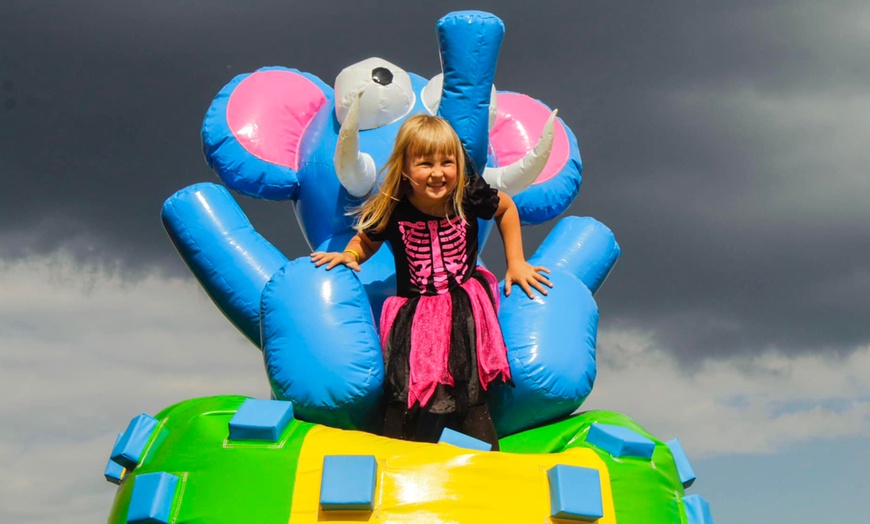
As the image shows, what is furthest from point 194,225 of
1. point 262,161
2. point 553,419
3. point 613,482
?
point 613,482

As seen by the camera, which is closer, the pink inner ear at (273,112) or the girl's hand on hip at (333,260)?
the girl's hand on hip at (333,260)

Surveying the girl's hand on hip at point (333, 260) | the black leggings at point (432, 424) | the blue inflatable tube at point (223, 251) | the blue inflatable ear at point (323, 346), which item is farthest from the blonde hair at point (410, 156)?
the black leggings at point (432, 424)

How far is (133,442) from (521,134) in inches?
78.4

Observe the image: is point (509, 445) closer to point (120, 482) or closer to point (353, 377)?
point (353, 377)

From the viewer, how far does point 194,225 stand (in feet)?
12.3

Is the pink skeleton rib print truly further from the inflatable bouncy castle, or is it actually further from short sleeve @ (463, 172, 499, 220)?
the inflatable bouncy castle

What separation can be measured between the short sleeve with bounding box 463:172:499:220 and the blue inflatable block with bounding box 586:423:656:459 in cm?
74

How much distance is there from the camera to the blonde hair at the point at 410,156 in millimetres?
3307

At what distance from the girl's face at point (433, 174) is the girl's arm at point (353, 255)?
10.6 inches

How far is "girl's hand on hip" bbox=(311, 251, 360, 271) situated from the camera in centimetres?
334

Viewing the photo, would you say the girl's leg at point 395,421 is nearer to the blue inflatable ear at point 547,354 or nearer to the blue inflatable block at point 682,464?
the blue inflatable ear at point 547,354

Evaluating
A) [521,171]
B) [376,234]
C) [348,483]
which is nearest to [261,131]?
[376,234]

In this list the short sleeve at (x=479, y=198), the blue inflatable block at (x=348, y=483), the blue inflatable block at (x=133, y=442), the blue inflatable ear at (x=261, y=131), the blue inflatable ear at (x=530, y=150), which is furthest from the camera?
the blue inflatable ear at (x=530, y=150)

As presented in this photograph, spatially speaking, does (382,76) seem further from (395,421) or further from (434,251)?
(395,421)
